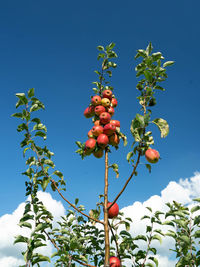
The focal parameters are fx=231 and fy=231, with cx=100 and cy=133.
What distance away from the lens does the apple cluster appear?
13.8ft

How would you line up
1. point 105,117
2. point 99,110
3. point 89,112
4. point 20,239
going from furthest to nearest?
point 89,112 → point 99,110 → point 105,117 → point 20,239

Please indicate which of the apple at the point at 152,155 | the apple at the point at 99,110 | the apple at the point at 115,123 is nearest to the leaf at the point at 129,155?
the apple at the point at 152,155

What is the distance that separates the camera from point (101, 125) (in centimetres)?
456

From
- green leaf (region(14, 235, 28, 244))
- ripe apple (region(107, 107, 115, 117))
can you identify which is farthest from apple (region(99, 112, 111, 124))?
green leaf (region(14, 235, 28, 244))

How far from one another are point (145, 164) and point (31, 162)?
2.16 m

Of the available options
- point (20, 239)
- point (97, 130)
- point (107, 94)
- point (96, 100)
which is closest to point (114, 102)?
point (107, 94)

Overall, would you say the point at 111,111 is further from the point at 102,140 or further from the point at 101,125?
the point at 102,140

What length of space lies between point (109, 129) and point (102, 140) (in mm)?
241

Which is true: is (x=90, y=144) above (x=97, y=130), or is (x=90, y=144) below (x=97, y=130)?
below

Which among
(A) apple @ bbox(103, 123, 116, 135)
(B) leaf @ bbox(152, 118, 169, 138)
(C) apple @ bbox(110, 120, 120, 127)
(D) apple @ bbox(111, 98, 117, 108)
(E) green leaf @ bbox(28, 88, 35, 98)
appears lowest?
(B) leaf @ bbox(152, 118, 169, 138)

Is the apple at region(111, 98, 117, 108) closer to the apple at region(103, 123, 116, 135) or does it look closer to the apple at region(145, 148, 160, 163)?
the apple at region(103, 123, 116, 135)

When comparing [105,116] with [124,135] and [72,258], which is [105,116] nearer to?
[124,135]

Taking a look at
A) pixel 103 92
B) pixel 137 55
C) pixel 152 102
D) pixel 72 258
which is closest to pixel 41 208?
pixel 72 258

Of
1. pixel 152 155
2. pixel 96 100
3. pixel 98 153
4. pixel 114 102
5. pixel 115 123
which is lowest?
pixel 152 155
